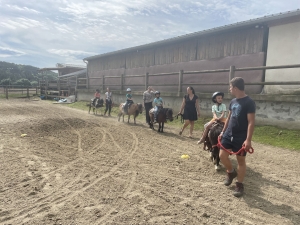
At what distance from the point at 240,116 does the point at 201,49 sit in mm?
10101

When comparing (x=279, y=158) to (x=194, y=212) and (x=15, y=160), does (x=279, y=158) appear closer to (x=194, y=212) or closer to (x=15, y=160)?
(x=194, y=212)

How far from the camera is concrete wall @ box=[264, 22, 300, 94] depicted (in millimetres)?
8844

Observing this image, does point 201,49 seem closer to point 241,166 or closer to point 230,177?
point 230,177

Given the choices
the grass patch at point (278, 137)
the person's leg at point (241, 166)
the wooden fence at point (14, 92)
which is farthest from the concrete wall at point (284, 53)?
the wooden fence at point (14, 92)

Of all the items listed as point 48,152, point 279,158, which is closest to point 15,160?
point 48,152

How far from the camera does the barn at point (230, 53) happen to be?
9086 mm

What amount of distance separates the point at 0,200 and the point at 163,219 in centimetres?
237

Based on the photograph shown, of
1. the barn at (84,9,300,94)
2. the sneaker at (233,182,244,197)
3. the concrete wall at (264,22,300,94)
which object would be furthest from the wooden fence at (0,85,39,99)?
the sneaker at (233,182,244,197)

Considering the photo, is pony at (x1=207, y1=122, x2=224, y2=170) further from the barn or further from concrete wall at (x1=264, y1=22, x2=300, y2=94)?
concrete wall at (x1=264, y1=22, x2=300, y2=94)

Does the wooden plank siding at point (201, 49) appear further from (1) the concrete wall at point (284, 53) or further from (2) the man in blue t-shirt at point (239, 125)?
(2) the man in blue t-shirt at point (239, 125)

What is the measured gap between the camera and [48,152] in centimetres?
549

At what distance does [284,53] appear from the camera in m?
9.20

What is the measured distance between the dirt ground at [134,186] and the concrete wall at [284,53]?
160 inches

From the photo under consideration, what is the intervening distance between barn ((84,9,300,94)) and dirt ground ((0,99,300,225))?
15.6 feet
